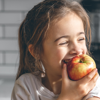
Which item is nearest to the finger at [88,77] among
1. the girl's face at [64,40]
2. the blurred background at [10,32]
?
the girl's face at [64,40]

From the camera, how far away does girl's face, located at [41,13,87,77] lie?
0.82 metres

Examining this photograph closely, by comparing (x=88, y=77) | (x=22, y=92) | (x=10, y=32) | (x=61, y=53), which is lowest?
(x=22, y=92)

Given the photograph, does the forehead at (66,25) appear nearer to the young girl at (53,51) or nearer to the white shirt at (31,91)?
the young girl at (53,51)

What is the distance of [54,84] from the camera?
97cm

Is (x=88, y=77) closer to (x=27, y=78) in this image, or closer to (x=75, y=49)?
(x=75, y=49)

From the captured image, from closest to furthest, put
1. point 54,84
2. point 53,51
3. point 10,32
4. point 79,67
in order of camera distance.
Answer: point 79,67
point 53,51
point 54,84
point 10,32

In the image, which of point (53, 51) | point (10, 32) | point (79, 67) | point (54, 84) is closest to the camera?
point (79, 67)

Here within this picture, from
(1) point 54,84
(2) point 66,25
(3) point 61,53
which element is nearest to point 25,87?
(1) point 54,84

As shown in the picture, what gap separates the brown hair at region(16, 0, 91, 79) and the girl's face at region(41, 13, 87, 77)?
0.14ft

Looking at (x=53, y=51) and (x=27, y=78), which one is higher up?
(x=53, y=51)

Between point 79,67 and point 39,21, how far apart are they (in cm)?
36

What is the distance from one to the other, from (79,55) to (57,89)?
0.27m

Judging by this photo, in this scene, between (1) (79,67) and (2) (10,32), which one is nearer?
(1) (79,67)

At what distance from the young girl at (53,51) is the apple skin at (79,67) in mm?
21
